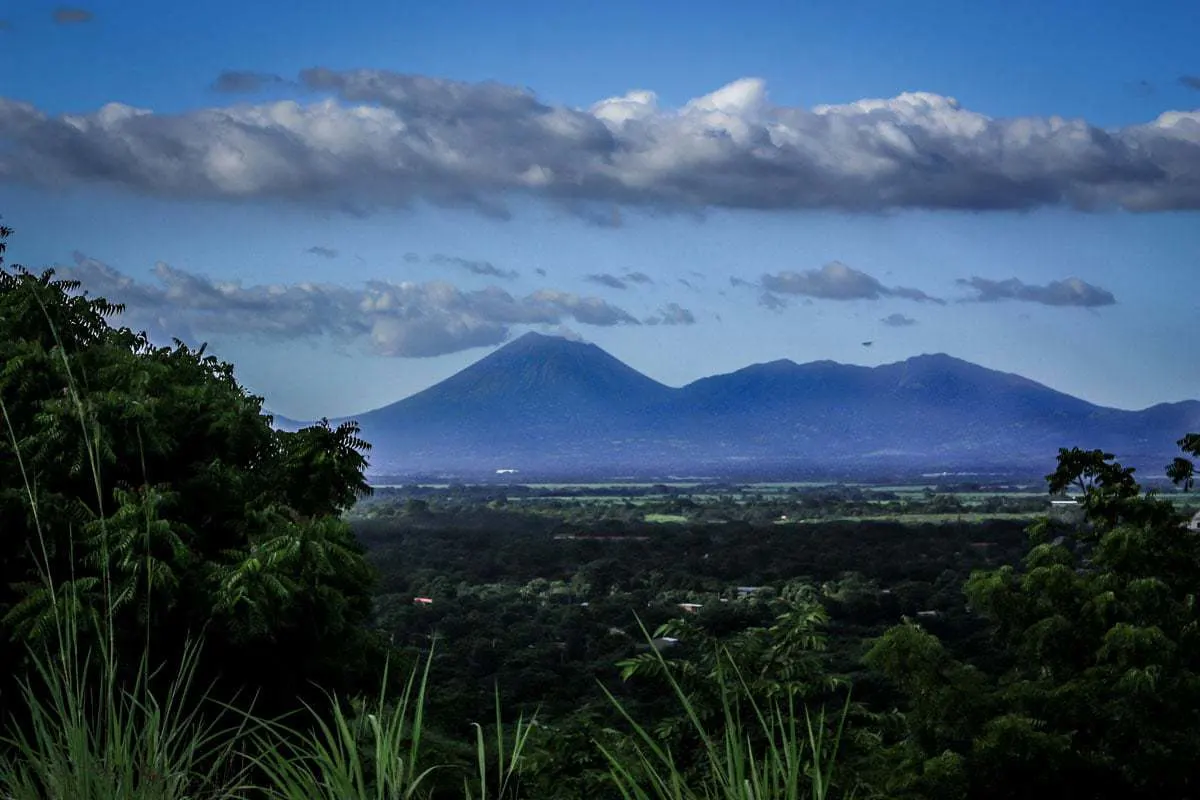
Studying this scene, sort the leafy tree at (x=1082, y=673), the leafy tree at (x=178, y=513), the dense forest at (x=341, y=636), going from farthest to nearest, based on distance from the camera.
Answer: the leafy tree at (x=1082, y=673) → the leafy tree at (x=178, y=513) → the dense forest at (x=341, y=636)

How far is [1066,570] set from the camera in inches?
594

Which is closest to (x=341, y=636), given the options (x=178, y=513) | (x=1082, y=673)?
(x=178, y=513)

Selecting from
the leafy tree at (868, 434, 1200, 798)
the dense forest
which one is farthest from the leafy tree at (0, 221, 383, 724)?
the leafy tree at (868, 434, 1200, 798)

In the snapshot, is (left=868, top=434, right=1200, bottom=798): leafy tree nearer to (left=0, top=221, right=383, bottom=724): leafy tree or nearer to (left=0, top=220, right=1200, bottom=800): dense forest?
(left=0, top=220, right=1200, bottom=800): dense forest

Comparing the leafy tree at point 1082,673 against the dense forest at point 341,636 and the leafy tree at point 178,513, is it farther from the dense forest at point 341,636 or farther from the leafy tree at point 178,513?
the leafy tree at point 178,513

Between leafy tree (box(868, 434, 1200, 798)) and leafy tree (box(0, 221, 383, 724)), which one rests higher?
leafy tree (box(0, 221, 383, 724))

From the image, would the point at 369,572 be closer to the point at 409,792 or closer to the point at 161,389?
the point at 161,389

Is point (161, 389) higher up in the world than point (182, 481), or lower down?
higher up

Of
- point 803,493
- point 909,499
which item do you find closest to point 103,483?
point 909,499

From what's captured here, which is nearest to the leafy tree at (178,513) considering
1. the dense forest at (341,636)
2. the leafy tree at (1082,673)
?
the dense forest at (341,636)

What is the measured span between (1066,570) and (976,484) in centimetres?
12201

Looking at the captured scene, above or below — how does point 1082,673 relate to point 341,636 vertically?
below

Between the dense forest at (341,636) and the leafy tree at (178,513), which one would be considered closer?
the dense forest at (341,636)

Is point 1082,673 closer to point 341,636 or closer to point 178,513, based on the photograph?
point 341,636
